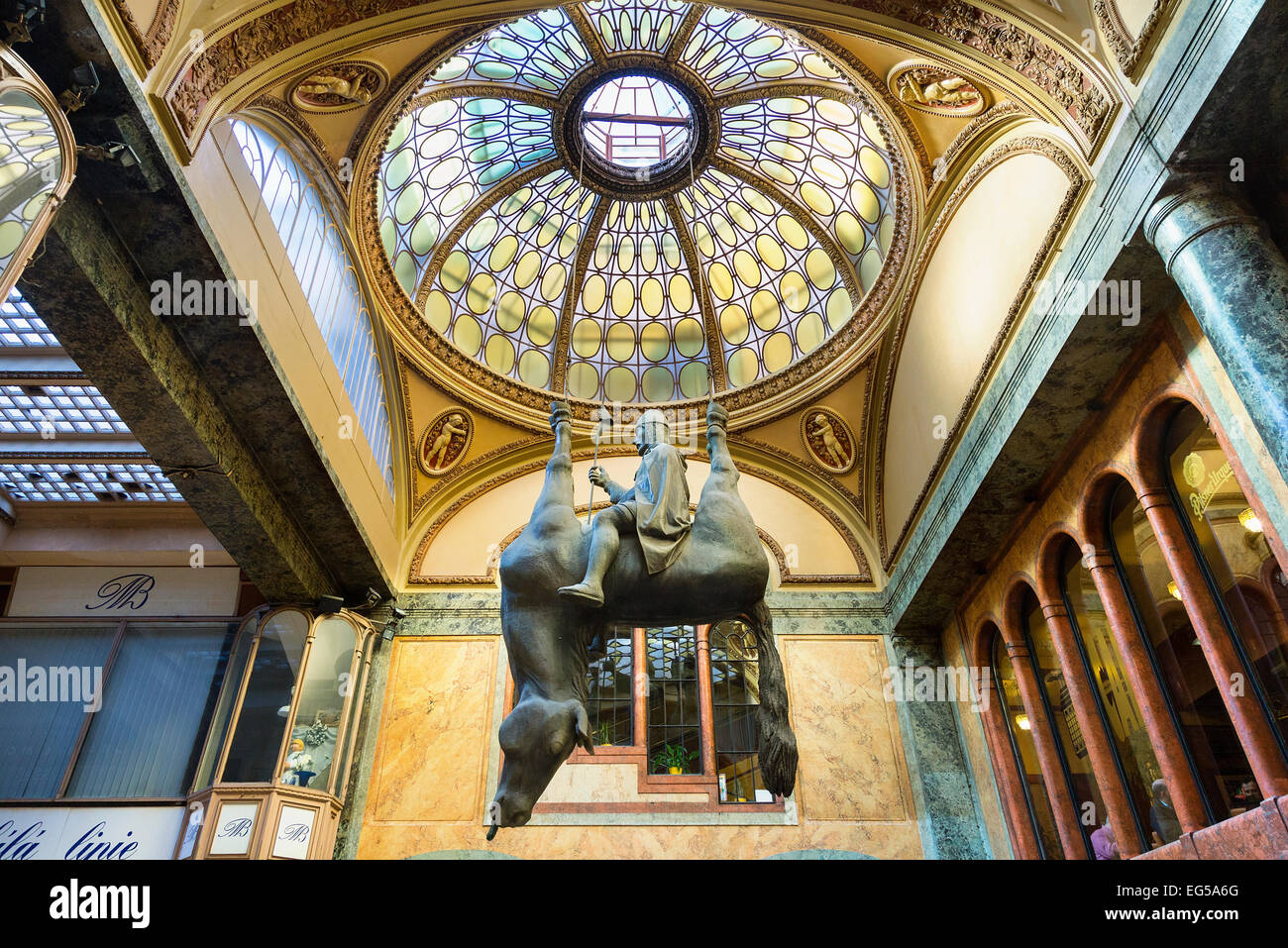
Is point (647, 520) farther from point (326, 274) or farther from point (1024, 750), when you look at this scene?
point (1024, 750)

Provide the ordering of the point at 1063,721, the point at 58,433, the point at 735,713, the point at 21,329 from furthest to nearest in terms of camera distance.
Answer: the point at 735,713 < the point at 58,433 < the point at 21,329 < the point at 1063,721

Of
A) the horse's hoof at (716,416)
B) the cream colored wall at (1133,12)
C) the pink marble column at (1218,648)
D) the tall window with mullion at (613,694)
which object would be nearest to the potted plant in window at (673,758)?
the tall window with mullion at (613,694)

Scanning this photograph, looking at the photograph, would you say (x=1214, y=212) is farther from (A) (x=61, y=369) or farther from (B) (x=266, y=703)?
(A) (x=61, y=369)

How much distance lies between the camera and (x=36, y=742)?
35.0 feet

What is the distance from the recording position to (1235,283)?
5.29 meters

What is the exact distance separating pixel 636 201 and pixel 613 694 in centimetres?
814

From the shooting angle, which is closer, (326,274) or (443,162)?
(326,274)

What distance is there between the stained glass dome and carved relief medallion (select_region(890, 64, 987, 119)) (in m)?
1.45

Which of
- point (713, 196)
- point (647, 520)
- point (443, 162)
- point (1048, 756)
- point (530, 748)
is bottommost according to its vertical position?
point (530, 748)

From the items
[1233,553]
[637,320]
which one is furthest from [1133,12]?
[637,320]

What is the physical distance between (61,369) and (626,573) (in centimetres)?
870

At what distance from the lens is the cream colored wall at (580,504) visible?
13.0 metres

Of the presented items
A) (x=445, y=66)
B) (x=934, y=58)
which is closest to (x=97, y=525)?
(x=445, y=66)

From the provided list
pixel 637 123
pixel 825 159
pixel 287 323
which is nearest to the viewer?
pixel 287 323
